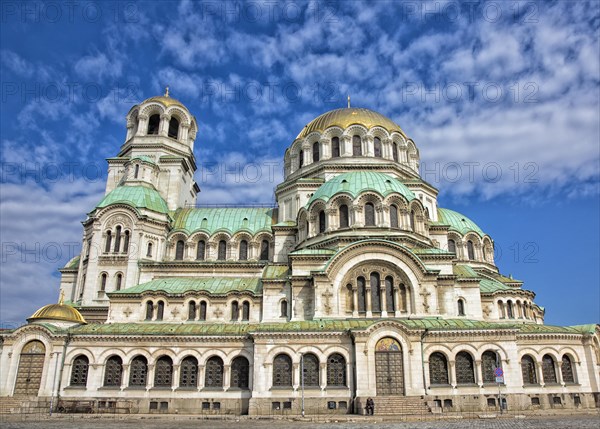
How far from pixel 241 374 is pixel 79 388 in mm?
9664

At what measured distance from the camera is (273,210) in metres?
45.1

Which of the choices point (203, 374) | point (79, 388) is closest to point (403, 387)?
point (203, 374)

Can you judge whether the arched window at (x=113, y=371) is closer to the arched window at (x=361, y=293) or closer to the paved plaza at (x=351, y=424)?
the paved plaza at (x=351, y=424)

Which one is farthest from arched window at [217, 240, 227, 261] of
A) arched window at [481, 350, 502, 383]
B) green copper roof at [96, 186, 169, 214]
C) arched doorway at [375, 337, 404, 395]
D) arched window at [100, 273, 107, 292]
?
arched window at [481, 350, 502, 383]

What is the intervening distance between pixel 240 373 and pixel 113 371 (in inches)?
306

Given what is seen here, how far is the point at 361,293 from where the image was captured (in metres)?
31.3

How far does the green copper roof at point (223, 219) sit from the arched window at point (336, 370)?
633 inches

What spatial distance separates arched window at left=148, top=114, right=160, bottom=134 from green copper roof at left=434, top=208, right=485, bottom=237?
29462mm

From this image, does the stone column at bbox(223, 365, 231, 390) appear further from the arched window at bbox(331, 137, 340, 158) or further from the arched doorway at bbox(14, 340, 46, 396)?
the arched window at bbox(331, 137, 340, 158)

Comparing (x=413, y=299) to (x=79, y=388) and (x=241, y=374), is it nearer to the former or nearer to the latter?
(x=241, y=374)

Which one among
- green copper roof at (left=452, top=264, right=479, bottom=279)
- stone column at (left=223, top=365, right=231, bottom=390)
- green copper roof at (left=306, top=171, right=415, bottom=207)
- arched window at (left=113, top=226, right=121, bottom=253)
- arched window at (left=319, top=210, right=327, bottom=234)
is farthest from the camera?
arched window at (left=113, top=226, right=121, bottom=253)

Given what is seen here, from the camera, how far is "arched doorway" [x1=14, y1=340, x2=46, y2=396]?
93.1ft

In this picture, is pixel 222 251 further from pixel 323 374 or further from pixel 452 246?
pixel 452 246

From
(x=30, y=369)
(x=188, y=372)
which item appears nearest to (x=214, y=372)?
(x=188, y=372)
